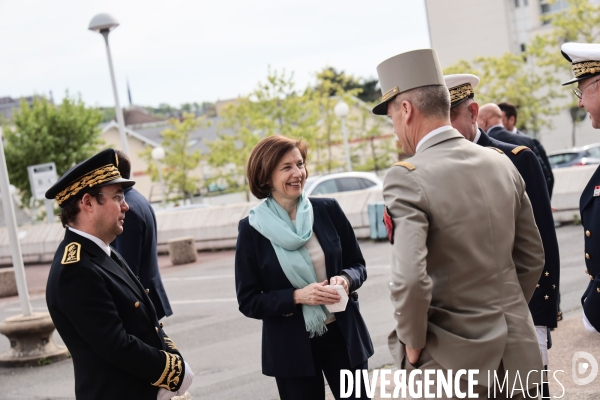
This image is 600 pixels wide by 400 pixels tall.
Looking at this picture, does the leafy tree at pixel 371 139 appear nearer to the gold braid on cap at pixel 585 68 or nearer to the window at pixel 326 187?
the window at pixel 326 187

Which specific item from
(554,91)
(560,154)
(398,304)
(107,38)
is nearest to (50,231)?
(107,38)

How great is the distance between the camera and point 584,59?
3932 mm

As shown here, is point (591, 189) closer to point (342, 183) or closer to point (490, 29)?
point (342, 183)

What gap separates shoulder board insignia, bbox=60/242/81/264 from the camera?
3570 millimetres

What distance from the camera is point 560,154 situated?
103 ft

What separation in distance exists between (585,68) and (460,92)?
76 centimetres

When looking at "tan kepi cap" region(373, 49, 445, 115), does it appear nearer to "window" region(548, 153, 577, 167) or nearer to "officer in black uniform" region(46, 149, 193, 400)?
"officer in black uniform" region(46, 149, 193, 400)

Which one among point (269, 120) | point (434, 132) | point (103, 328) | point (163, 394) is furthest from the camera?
point (269, 120)

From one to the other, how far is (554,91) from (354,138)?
496 inches

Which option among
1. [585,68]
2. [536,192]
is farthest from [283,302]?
[585,68]

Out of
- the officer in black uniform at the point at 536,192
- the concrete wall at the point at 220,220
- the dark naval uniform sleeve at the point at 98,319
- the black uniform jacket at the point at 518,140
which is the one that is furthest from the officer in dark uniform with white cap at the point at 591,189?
the concrete wall at the point at 220,220

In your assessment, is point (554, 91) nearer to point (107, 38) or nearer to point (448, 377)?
point (107, 38)

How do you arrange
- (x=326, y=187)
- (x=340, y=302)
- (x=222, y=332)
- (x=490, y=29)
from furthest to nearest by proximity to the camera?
(x=490, y=29) → (x=326, y=187) → (x=222, y=332) → (x=340, y=302)

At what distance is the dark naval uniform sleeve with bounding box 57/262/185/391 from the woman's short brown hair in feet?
4.09
